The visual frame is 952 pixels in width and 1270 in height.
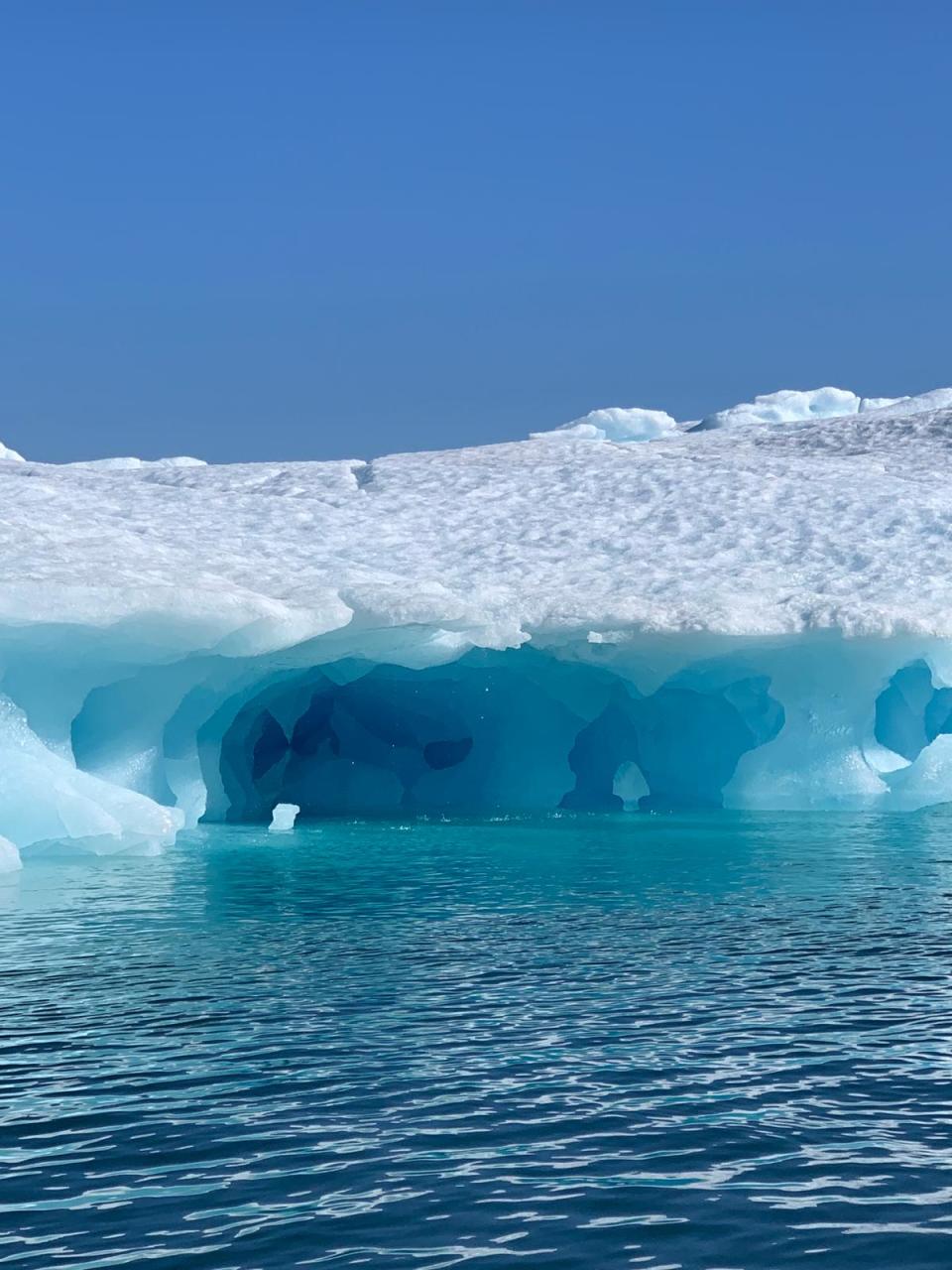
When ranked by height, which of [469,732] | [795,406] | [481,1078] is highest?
[795,406]

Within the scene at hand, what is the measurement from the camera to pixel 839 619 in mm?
18422

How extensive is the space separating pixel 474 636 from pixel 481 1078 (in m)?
11.6

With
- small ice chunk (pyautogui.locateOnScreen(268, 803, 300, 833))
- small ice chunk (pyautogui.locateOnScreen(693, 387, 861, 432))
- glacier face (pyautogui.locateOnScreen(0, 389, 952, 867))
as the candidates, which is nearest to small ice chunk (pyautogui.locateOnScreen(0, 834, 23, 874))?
glacier face (pyautogui.locateOnScreen(0, 389, 952, 867))

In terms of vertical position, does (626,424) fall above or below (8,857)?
above

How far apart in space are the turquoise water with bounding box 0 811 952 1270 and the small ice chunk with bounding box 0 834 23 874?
1.60 m

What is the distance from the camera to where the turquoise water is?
482 centimetres

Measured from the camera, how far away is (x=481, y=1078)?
647cm

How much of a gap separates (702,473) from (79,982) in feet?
58.8

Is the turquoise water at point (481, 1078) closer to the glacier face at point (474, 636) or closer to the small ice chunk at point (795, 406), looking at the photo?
the glacier face at point (474, 636)

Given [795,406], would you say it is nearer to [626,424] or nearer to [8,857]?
[626,424]

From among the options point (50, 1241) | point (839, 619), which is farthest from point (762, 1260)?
point (839, 619)

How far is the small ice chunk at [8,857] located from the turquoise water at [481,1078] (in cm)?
160

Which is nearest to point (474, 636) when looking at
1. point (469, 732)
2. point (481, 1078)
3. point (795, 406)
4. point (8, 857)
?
point (469, 732)

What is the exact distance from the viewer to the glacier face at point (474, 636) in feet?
52.1
